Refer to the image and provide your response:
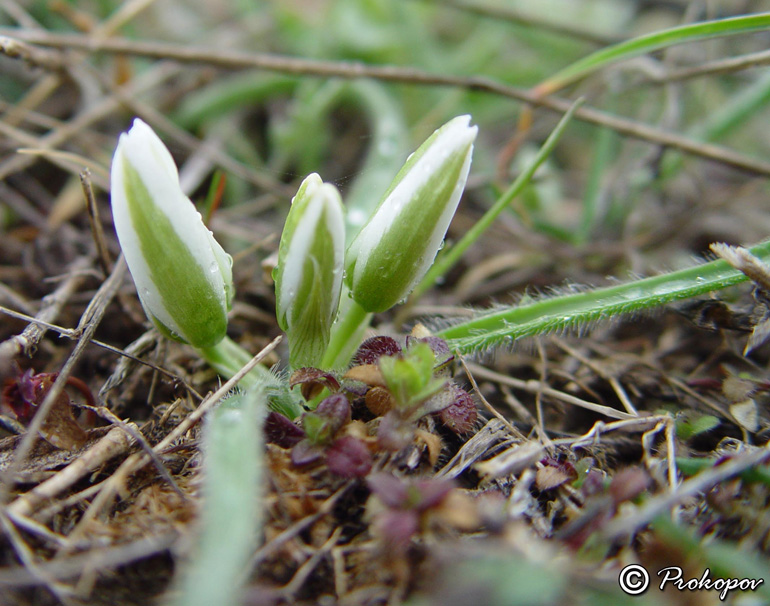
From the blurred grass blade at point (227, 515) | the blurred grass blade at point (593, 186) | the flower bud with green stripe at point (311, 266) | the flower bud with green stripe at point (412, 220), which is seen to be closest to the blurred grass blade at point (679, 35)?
the blurred grass blade at point (593, 186)

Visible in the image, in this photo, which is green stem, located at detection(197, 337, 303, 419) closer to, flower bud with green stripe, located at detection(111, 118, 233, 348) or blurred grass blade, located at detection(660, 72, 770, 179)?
flower bud with green stripe, located at detection(111, 118, 233, 348)

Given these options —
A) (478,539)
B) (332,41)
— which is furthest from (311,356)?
(332,41)

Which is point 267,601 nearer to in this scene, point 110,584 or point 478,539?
point 110,584

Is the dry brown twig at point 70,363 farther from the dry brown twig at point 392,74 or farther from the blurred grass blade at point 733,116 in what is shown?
the blurred grass blade at point 733,116

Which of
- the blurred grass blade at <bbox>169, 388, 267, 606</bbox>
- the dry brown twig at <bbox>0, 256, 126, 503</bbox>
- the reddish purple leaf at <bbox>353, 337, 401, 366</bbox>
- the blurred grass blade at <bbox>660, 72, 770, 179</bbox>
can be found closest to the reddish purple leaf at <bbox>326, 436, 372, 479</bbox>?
the blurred grass blade at <bbox>169, 388, 267, 606</bbox>

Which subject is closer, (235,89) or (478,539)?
(478,539)

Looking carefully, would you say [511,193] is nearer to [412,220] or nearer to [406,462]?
[412,220]
